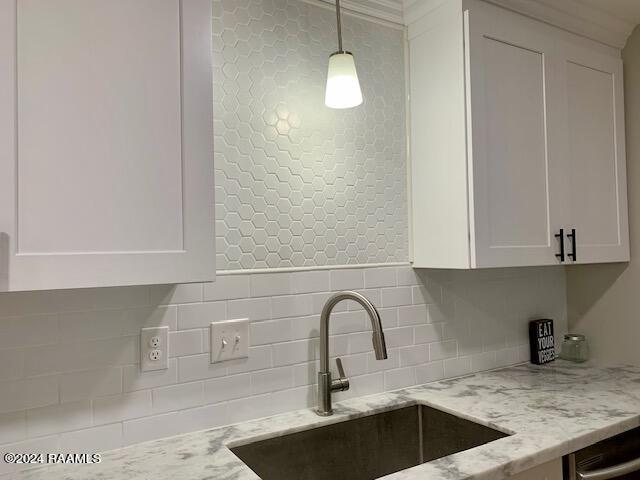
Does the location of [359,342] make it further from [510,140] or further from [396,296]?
[510,140]

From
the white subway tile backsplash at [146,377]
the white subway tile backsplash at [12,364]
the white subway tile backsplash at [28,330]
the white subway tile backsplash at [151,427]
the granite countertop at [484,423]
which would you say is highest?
the white subway tile backsplash at [28,330]

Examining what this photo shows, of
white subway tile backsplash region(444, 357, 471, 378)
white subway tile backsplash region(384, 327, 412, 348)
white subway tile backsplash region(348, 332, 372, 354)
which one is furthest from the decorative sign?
white subway tile backsplash region(348, 332, 372, 354)

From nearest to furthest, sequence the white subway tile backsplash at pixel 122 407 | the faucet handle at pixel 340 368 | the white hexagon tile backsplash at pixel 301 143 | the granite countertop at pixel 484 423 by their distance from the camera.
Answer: the granite countertop at pixel 484 423 < the white subway tile backsplash at pixel 122 407 < the white hexagon tile backsplash at pixel 301 143 < the faucet handle at pixel 340 368

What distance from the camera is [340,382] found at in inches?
61.7

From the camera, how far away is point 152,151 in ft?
3.47

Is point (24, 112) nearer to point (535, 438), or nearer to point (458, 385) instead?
point (535, 438)

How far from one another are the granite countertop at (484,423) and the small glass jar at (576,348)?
0.46 feet

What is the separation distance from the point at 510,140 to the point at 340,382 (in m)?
1.00

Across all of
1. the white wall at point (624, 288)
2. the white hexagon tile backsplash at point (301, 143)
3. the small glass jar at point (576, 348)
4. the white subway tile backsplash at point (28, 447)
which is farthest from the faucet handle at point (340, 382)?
the white wall at point (624, 288)

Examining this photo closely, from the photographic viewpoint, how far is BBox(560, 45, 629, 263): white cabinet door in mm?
1863

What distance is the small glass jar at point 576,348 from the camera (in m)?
2.14

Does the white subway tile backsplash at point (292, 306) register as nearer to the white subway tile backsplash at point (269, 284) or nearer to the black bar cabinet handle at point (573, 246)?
the white subway tile backsplash at point (269, 284)

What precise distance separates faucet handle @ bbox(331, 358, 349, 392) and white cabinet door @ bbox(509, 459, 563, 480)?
0.55 m

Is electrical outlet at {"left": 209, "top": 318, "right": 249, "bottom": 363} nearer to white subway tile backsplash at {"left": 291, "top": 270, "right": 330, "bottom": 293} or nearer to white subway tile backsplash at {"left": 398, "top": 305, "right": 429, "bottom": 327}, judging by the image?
white subway tile backsplash at {"left": 291, "top": 270, "right": 330, "bottom": 293}
